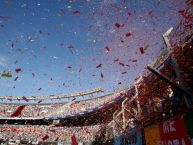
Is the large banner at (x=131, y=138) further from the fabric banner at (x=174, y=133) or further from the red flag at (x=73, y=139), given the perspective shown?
the red flag at (x=73, y=139)

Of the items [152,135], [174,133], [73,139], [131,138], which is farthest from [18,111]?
[174,133]

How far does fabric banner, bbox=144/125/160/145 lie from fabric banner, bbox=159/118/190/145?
1.07 feet

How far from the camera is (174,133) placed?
6.38 meters

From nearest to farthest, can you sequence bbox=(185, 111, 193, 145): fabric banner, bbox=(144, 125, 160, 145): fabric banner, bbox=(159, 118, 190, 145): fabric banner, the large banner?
bbox=(185, 111, 193, 145): fabric banner
bbox=(159, 118, 190, 145): fabric banner
bbox=(144, 125, 160, 145): fabric banner
the large banner

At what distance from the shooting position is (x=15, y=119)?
166ft

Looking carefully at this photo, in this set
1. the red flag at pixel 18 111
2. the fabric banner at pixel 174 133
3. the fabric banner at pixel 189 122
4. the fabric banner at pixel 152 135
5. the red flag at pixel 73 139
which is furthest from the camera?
the red flag at pixel 18 111

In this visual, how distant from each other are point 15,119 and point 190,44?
5007 cm

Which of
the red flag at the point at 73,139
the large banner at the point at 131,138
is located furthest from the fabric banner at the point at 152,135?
the red flag at the point at 73,139

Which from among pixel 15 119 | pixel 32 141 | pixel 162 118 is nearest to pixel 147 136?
pixel 162 118

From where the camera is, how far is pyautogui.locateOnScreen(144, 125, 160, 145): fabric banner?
747cm

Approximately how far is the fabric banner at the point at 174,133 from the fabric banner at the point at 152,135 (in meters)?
0.33

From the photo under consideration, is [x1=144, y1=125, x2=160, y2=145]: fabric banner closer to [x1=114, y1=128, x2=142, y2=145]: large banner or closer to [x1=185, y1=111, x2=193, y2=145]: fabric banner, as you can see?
[x1=114, y1=128, x2=142, y2=145]: large banner

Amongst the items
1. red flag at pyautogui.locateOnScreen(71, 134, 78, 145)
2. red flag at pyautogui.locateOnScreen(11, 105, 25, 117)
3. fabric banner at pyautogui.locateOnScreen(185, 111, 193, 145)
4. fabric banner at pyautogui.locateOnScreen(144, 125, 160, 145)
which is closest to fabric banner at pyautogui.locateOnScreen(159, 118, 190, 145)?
fabric banner at pyautogui.locateOnScreen(185, 111, 193, 145)

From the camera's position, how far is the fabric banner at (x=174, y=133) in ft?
19.6
